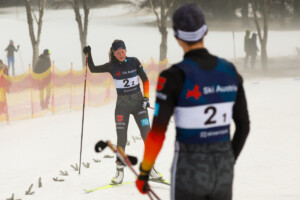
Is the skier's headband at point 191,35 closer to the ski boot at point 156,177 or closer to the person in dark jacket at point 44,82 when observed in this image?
the ski boot at point 156,177

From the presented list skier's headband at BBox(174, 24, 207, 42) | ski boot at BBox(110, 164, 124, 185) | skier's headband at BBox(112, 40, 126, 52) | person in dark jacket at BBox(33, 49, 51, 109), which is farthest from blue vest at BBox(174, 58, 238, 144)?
person in dark jacket at BBox(33, 49, 51, 109)

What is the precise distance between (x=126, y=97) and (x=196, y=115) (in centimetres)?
437

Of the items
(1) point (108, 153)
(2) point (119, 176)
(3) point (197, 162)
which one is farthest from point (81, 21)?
(3) point (197, 162)

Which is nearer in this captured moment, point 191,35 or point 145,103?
point 191,35

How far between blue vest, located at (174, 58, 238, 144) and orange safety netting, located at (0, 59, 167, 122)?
11.7m

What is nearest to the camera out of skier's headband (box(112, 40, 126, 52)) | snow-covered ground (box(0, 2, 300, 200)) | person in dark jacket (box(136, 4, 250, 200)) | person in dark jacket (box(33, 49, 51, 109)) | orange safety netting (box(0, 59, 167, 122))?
person in dark jacket (box(136, 4, 250, 200))

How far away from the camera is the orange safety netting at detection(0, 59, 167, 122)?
14702mm

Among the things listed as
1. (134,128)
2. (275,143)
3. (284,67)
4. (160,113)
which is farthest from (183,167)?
(284,67)

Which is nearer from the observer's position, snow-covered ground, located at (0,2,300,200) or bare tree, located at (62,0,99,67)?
snow-covered ground, located at (0,2,300,200)

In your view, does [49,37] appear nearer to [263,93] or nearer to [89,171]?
[263,93]

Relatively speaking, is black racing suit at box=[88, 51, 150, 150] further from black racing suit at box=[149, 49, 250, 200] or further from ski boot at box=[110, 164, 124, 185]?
black racing suit at box=[149, 49, 250, 200]

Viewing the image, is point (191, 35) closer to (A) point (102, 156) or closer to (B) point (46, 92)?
(A) point (102, 156)

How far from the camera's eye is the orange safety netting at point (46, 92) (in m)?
14.7

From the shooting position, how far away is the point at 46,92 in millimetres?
16125
